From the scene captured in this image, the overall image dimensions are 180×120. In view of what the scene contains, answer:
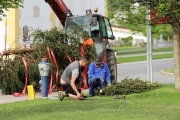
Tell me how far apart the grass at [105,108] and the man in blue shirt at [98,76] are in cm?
78

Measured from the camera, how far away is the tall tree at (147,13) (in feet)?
45.6

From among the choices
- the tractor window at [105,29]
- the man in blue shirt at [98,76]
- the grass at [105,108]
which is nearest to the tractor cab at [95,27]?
the tractor window at [105,29]

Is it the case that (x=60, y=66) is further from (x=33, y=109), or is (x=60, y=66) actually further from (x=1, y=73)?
(x=33, y=109)

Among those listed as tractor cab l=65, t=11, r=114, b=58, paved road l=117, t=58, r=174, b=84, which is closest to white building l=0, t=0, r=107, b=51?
paved road l=117, t=58, r=174, b=84

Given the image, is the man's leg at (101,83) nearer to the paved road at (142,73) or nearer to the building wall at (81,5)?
the paved road at (142,73)

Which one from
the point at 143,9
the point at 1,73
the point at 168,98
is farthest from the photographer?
the point at 1,73

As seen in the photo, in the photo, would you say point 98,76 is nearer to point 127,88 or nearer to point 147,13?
point 127,88

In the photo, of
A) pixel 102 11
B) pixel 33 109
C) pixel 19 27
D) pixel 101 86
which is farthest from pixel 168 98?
pixel 102 11

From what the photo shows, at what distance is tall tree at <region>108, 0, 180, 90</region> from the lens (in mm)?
13891

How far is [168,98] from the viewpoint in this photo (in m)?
13.1

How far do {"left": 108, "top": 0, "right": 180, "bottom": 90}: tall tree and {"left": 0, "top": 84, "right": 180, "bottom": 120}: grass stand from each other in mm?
1145

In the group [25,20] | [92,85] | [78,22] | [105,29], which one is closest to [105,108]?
[92,85]

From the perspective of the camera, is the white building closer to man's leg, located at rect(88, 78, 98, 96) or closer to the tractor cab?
the tractor cab

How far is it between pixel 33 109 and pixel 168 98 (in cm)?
352
